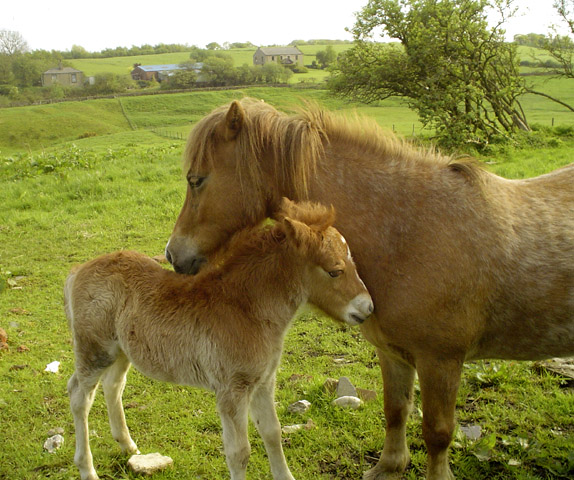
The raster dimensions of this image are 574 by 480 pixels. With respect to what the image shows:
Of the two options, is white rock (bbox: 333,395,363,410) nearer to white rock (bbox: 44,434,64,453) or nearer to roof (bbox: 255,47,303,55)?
white rock (bbox: 44,434,64,453)

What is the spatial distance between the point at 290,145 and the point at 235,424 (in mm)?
1809

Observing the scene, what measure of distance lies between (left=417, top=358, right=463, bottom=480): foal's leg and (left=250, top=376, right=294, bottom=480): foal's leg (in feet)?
3.30

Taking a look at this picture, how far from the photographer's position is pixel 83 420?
140 inches

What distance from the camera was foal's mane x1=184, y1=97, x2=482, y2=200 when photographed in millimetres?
3164

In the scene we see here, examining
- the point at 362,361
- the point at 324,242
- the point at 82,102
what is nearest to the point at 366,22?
the point at 362,361

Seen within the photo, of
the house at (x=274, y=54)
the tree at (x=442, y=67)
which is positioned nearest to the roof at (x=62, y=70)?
the house at (x=274, y=54)

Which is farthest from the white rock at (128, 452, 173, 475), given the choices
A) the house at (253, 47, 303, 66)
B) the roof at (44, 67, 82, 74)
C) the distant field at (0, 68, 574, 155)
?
the roof at (44, 67, 82, 74)

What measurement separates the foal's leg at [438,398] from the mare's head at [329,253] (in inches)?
20.6

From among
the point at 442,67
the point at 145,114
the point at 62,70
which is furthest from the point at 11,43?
the point at 442,67

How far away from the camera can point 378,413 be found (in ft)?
14.0

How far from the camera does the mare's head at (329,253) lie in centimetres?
297

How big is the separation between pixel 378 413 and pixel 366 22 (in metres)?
19.4

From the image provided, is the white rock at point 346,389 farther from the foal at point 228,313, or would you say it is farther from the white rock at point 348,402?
the foal at point 228,313

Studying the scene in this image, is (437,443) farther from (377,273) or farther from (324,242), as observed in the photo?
(324,242)
